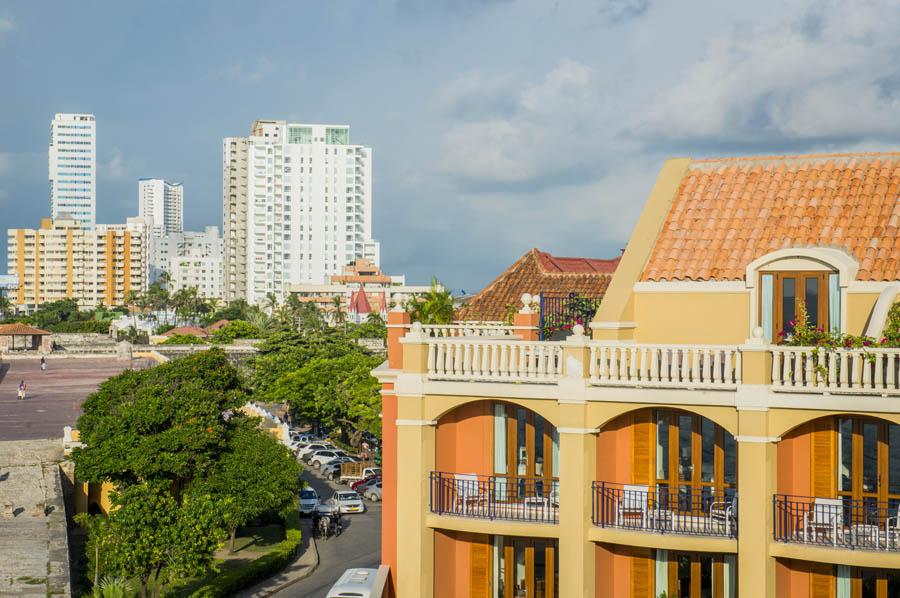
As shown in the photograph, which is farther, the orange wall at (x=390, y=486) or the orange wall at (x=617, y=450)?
the orange wall at (x=390, y=486)

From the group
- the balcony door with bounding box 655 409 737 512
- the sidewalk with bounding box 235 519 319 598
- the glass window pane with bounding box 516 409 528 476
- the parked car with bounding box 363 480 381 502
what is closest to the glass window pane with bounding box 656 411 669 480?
the balcony door with bounding box 655 409 737 512

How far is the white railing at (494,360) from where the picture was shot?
19.1 m

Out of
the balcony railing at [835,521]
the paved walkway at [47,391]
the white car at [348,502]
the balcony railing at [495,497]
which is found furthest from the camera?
the paved walkway at [47,391]

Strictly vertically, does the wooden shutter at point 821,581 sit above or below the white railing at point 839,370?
below

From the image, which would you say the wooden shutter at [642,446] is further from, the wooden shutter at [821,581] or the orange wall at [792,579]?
the wooden shutter at [821,581]

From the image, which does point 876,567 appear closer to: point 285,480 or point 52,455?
point 285,480

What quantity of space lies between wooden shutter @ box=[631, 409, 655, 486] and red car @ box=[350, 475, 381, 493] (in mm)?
33296

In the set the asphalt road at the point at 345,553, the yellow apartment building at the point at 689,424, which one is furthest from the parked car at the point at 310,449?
the yellow apartment building at the point at 689,424

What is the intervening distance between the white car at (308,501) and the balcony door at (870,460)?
102ft

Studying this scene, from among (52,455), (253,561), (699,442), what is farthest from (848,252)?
(52,455)

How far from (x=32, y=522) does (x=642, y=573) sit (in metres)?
24.3

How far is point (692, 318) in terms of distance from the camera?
68.6ft

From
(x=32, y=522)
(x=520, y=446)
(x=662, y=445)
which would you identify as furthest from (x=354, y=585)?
(x=32, y=522)

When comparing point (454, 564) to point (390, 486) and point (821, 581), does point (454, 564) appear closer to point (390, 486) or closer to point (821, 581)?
point (390, 486)
